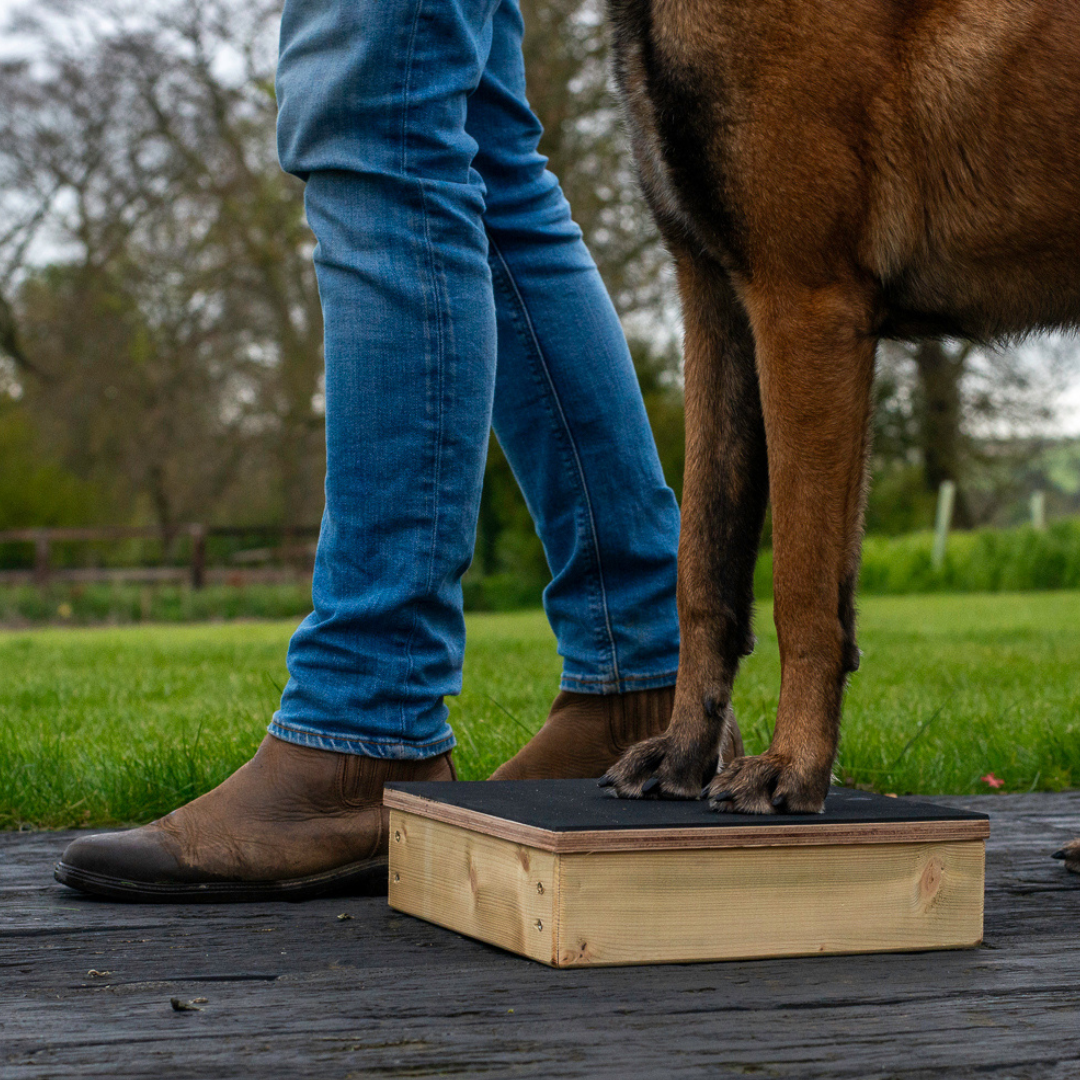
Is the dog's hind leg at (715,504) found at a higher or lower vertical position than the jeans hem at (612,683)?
higher

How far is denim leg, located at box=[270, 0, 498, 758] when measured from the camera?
2.11m

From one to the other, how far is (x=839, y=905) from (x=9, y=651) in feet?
28.7

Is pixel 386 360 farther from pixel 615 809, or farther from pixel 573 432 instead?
pixel 615 809

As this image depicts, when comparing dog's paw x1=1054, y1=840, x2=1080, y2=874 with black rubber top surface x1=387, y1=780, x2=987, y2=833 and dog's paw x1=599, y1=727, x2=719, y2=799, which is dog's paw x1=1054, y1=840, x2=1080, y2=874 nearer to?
black rubber top surface x1=387, y1=780, x2=987, y2=833

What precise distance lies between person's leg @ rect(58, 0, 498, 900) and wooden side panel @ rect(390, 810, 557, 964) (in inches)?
7.3

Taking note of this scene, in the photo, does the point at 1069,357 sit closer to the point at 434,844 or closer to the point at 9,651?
the point at 9,651

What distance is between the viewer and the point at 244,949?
5.57 ft

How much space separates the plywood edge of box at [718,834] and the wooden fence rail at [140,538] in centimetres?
1990

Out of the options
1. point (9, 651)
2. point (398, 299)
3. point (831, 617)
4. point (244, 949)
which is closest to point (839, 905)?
point (831, 617)

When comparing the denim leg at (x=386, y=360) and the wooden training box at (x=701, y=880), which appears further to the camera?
the denim leg at (x=386, y=360)

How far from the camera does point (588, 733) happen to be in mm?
2488

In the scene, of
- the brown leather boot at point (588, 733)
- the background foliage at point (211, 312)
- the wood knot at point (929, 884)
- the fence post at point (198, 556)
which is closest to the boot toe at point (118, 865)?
the brown leather boot at point (588, 733)

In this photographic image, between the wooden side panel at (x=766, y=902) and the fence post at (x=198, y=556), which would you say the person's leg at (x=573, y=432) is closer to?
the wooden side panel at (x=766, y=902)

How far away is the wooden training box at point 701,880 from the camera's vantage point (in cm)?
159
